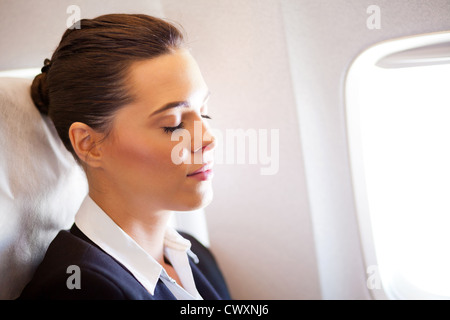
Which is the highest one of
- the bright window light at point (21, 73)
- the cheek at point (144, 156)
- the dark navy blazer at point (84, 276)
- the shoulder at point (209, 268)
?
the bright window light at point (21, 73)

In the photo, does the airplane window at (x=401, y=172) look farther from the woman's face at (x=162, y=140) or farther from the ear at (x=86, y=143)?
the ear at (x=86, y=143)

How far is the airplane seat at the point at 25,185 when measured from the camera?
0.93 meters

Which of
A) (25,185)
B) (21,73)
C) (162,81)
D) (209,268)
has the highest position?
(21,73)

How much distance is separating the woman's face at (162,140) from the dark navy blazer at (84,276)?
0.53ft

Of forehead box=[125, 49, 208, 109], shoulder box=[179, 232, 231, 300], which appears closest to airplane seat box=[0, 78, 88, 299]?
forehead box=[125, 49, 208, 109]

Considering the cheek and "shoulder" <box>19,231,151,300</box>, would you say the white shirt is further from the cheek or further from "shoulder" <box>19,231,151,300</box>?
the cheek

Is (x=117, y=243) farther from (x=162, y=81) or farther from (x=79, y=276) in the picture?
(x=162, y=81)

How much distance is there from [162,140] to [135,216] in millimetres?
238

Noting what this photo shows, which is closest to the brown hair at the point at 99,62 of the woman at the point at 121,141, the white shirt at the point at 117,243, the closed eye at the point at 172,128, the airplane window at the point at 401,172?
the woman at the point at 121,141

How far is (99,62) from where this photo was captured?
2.96 ft

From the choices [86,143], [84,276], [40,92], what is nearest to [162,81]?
[86,143]

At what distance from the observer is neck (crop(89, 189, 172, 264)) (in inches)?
40.1

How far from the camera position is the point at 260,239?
149cm

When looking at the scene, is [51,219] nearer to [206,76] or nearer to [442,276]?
[206,76]
